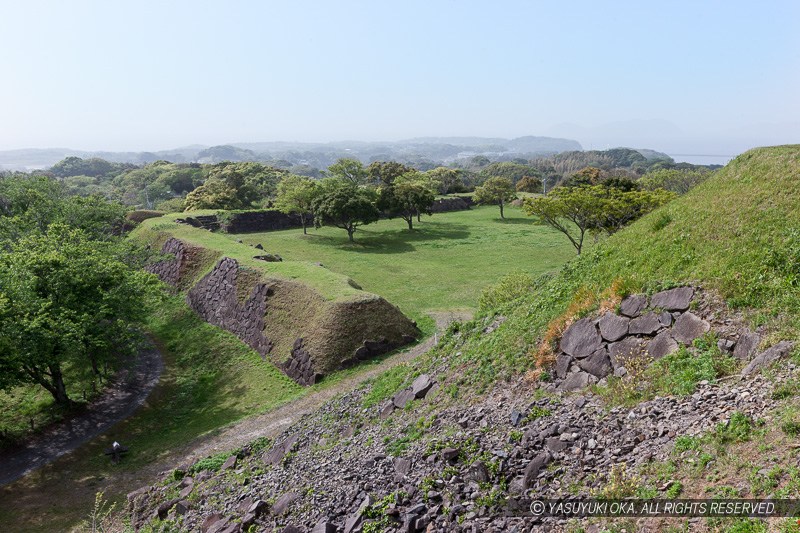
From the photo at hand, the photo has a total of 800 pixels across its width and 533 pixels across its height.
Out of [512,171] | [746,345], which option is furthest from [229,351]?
[512,171]

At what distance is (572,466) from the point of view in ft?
23.1

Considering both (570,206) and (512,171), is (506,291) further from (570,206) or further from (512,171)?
(512,171)

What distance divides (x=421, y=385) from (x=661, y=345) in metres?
6.11

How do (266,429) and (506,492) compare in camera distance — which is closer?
(506,492)

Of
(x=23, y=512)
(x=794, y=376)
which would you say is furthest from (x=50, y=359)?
(x=794, y=376)

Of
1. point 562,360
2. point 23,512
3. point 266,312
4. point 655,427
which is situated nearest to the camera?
point 655,427

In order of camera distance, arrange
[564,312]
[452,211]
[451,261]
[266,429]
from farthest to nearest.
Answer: [452,211] → [451,261] → [266,429] → [564,312]

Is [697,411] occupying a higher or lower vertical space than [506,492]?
higher

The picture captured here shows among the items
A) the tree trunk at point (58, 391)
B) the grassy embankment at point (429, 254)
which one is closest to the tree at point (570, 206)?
the grassy embankment at point (429, 254)

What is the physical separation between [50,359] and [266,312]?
9.05 meters

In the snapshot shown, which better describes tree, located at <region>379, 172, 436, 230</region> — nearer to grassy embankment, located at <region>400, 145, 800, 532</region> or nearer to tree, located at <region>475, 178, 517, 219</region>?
tree, located at <region>475, 178, 517, 219</region>

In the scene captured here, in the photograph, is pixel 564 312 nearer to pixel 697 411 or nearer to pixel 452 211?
pixel 697 411

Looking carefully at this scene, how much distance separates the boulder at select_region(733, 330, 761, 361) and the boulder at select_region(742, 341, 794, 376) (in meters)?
0.23

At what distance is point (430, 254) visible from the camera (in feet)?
131
